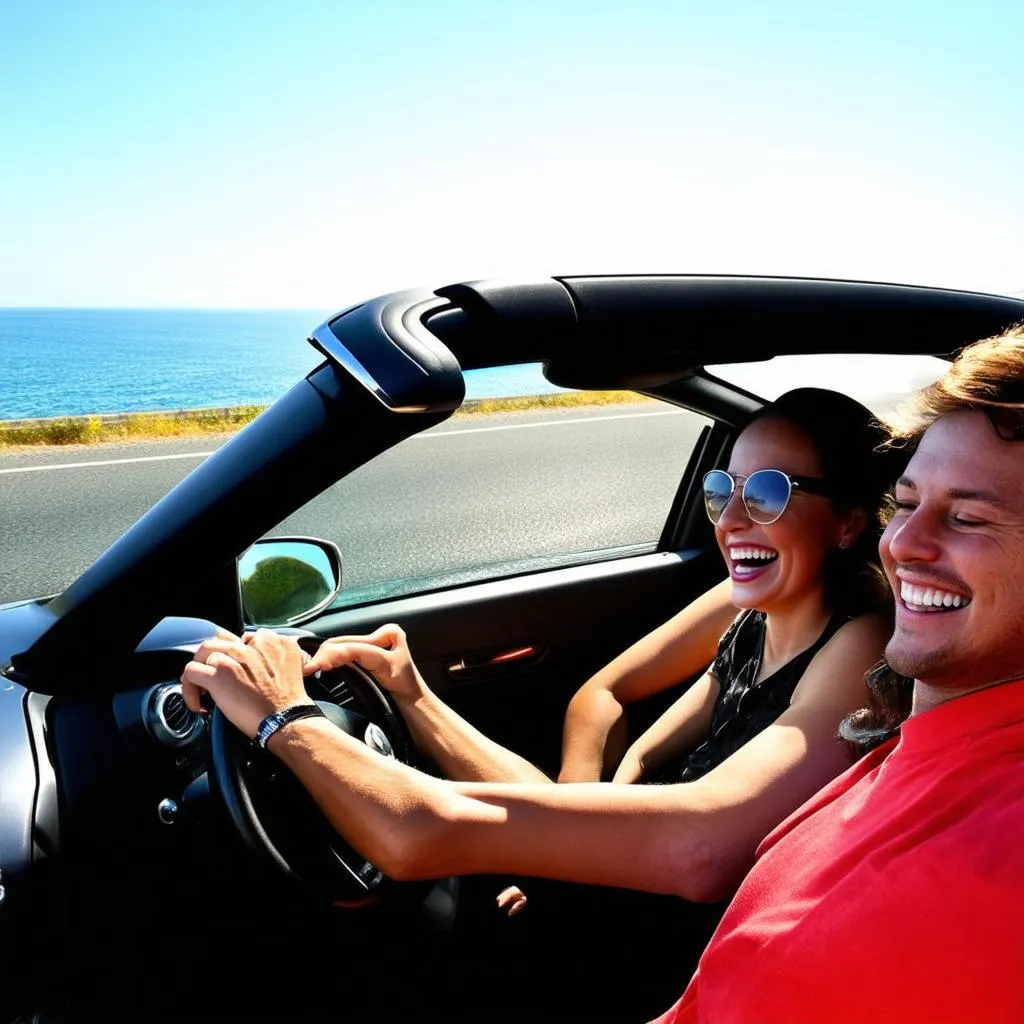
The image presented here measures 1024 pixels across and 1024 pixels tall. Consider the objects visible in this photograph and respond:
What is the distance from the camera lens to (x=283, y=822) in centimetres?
182

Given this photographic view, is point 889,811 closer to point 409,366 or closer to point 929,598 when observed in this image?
point 929,598

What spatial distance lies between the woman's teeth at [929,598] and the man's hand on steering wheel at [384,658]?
118 cm

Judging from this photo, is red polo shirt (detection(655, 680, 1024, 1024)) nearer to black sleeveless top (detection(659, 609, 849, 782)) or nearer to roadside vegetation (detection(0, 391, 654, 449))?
black sleeveless top (detection(659, 609, 849, 782))

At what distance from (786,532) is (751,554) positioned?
109 mm

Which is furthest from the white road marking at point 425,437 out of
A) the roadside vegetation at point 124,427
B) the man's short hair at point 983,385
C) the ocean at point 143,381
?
the man's short hair at point 983,385

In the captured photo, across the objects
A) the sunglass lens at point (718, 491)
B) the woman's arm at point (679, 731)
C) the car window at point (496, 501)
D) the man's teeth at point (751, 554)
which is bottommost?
the car window at point (496, 501)

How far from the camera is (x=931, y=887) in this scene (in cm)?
113

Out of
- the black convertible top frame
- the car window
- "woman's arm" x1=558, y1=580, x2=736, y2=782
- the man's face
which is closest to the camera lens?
the man's face

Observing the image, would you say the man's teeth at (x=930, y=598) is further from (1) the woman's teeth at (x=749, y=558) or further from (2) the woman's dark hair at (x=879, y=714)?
(1) the woman's teeth at (x=749, y=558)

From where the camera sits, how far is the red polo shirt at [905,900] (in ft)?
3.54

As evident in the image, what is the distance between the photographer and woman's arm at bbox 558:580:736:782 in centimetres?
279

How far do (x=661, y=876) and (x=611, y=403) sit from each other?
41.9 ft

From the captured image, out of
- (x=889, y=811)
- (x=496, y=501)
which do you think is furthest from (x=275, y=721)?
(x=496, y=501)

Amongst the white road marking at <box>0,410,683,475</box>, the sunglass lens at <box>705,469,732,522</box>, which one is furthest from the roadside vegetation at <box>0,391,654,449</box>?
the sunglass lens at <box>705,469,732,522</box>
